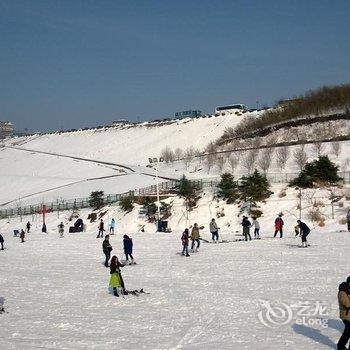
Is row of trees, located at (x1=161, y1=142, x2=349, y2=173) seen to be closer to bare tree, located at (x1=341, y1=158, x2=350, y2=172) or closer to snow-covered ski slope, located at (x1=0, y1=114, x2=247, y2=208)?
bare tree, located at (x1=341, y1=158, x2=350, y2=172)

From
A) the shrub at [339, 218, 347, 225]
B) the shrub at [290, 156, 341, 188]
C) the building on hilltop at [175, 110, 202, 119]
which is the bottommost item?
the shrub at [339, 218, 347, 225]

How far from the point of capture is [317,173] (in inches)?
1373

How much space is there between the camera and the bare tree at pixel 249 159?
59.8 meters

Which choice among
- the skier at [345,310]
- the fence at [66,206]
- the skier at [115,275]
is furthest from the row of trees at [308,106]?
the skier at [345,310]

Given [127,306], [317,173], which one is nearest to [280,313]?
[127,306]

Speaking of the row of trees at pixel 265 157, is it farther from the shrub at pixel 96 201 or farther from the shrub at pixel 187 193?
the shrub at pixel 96 201

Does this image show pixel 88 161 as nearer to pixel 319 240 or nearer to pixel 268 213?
pixel 268 213

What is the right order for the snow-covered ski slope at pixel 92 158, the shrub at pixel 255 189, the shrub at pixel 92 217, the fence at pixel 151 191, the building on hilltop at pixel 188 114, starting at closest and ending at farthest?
the shrub at pixel 255 189 < the shrub at pixel 92 217 < the fence at pixel 151 191 < the snow-covered ski slope at pixel 92 158 < the building on hilltop at pixel 188 114

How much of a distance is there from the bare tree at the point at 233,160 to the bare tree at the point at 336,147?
11.6 meters

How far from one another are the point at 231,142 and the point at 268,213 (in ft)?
170

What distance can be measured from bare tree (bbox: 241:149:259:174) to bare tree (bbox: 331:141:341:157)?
9137 millimetres

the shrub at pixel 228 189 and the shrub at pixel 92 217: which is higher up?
the shrub at pixel 228 189

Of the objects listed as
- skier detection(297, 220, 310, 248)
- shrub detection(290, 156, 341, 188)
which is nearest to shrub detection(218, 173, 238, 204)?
shrub detection(290, 156, 341, 188)

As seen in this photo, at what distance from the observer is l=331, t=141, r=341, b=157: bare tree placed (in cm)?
5534
